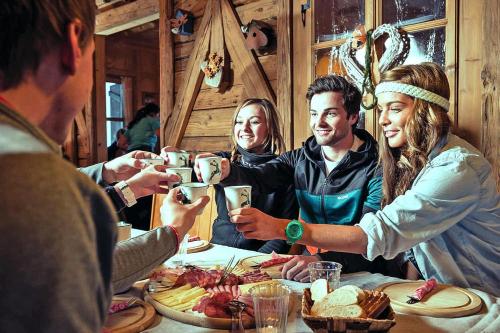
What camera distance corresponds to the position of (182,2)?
14.1 feet

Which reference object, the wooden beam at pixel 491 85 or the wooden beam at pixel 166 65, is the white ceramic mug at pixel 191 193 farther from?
the wooden beam at pixel 166 65

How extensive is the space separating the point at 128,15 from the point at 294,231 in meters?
4.09

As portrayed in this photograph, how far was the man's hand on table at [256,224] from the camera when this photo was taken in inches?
60.2

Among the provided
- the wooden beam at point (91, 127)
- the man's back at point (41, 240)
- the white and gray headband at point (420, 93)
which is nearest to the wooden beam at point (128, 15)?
the wooden beam at point (91, 127)

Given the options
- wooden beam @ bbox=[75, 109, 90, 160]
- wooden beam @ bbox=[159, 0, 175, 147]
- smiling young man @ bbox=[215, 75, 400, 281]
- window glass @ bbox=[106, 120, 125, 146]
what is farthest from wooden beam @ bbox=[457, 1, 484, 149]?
window glass @ bbox=[106, 120, 125, 146]

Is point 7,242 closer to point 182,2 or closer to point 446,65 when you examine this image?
point 446,65

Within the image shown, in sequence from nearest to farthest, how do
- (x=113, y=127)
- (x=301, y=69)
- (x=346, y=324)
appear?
(x=346, y=324) < (x=301, y=69) < (x=113, y=127)

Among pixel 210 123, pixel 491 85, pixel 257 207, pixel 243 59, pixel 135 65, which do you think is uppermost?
pixel 135 65

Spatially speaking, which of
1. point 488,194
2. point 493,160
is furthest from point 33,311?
point 493,160

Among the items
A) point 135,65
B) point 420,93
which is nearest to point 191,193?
point 420,93

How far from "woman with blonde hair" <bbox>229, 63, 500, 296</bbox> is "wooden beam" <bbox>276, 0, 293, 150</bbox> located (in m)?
1.48

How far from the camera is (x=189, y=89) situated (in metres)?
4.21

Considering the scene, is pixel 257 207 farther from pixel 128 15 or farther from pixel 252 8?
pixel 128 15

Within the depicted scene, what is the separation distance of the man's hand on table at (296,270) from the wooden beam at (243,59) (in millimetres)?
2082
